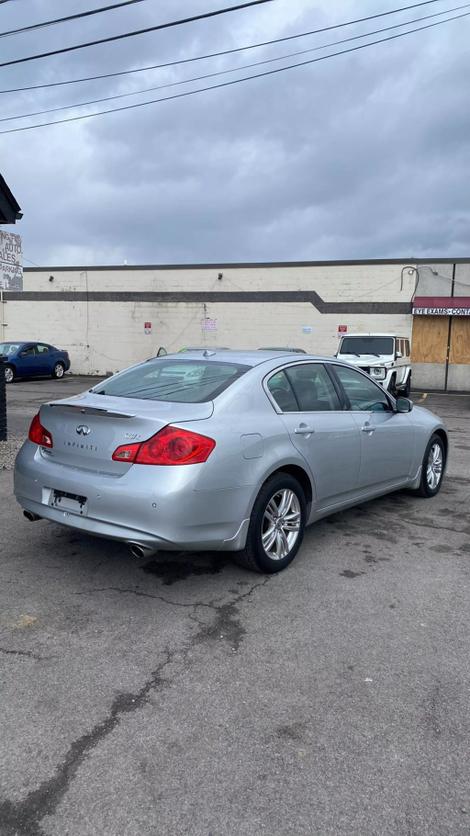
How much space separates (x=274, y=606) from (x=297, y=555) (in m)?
0.98

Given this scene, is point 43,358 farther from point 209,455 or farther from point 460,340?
point 209,455

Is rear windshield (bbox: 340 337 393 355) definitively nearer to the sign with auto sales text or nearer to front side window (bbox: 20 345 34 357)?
the sign with auto sales text

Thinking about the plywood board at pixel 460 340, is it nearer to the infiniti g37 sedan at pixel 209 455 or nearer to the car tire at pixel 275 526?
the infiniti g37 sedan at pixel 209 455

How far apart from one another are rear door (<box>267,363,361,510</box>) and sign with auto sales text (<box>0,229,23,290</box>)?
A: 5602 mm

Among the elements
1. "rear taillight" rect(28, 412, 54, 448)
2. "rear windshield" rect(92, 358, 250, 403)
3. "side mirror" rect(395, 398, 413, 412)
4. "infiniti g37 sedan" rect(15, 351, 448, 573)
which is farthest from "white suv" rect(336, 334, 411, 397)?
"rear taillight" rect(28, 412, 54, 448)

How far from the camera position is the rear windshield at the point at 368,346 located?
17078 millimetres

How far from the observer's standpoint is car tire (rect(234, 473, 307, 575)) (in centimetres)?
407

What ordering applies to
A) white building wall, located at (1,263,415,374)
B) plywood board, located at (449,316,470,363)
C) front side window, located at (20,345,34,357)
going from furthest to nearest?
front side window, located at (20,345,34,357), white building wall, located at (1,263,415,374), plywood board, located at (449,316,470,363)

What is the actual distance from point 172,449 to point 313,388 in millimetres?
1716

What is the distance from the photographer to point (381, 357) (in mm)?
16578

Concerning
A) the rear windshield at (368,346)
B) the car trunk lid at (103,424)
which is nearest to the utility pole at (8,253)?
the car trunk lid at (103,424)

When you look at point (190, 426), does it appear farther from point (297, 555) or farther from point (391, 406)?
point (391, 406)

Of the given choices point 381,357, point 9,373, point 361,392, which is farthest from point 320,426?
point 9,373

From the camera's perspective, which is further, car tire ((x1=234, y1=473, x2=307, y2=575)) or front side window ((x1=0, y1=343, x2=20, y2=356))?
front side window ((x1=0, y1=343, x2=20, y2=356))
